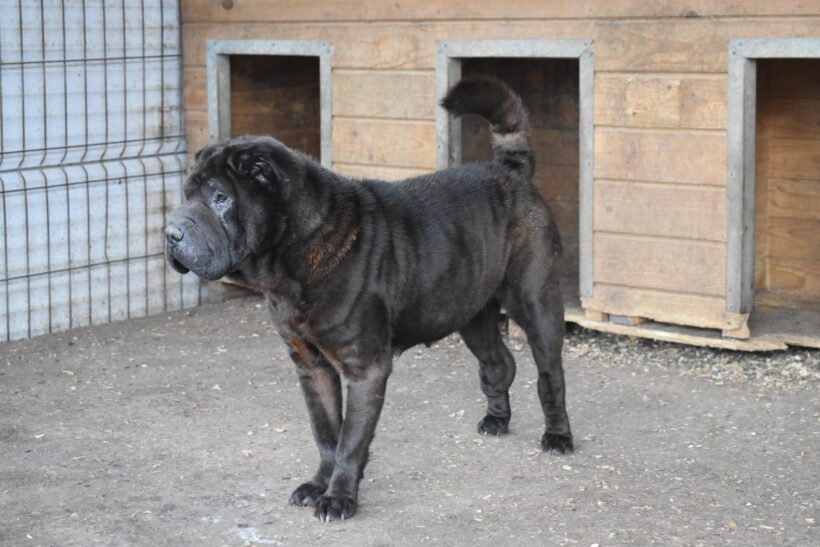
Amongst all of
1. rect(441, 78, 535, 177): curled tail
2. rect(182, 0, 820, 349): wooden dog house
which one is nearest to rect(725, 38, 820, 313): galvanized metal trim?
rect(182, 0, 820, 349): wooden dog house

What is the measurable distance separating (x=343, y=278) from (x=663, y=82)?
274 cm

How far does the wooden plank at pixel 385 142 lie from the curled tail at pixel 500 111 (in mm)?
1979

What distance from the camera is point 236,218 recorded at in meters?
4.18

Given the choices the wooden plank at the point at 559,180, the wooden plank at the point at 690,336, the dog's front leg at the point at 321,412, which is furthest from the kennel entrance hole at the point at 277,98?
the dog's front leg at the point at 321,412

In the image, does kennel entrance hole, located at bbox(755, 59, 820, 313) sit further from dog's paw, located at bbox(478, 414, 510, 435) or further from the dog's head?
the dog's head

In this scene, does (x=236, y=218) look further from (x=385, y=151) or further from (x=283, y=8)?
(x=283, y=8)

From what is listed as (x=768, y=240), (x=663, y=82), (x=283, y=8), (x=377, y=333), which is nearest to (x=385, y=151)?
(x=283, y=8)

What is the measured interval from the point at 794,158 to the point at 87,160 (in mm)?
4271

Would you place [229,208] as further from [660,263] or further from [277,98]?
[277,98]

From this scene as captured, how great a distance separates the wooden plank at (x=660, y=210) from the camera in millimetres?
6457

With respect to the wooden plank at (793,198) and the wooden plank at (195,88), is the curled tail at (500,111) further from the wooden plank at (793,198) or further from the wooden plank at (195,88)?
the wooden plank at (195,88)

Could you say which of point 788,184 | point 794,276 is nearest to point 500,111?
point 788,184

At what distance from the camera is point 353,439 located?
4512 mm

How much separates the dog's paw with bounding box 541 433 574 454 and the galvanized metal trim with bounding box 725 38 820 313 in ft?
5.32
